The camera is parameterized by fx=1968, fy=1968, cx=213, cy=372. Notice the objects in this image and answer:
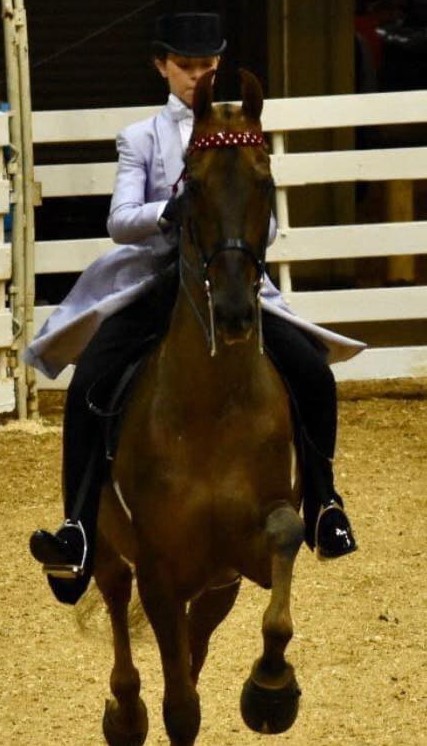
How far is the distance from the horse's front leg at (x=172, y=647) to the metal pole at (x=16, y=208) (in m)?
5.77

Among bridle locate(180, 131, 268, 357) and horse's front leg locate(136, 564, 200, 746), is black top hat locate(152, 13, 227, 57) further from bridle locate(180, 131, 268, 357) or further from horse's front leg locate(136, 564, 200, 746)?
horse's front leg locate(136, 564, 200, 746)

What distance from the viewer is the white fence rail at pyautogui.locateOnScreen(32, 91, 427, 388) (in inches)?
454

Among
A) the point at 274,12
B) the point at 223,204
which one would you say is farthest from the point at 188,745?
the point at 274,12

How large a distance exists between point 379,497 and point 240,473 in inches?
165

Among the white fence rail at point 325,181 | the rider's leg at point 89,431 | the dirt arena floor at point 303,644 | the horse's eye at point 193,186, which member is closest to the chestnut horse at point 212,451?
the horse's eye at point 193,186

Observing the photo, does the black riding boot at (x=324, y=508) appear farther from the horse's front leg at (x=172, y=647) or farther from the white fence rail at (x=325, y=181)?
the white fence rail at (x=325, y=181)

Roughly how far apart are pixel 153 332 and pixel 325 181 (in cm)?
635

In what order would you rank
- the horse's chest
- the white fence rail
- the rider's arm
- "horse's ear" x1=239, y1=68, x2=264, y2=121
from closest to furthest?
"horse's ear" x1=239, y1=68, x2=264, y2=121 < the horse's chest < the rider's arm < the white fence rail

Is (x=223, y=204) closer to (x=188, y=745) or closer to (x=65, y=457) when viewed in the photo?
(x=65, y=457)

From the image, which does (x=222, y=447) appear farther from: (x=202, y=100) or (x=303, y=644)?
(x=303, y=644)

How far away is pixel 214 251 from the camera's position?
4898mm

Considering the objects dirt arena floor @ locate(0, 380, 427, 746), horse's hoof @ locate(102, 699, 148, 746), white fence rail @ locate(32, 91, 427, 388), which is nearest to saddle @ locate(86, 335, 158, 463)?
horse's hoof @ locate(102, 699, 148, 746)

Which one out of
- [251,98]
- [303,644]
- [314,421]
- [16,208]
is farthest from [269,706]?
[16,208]

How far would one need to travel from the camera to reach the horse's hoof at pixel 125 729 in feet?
20.3
